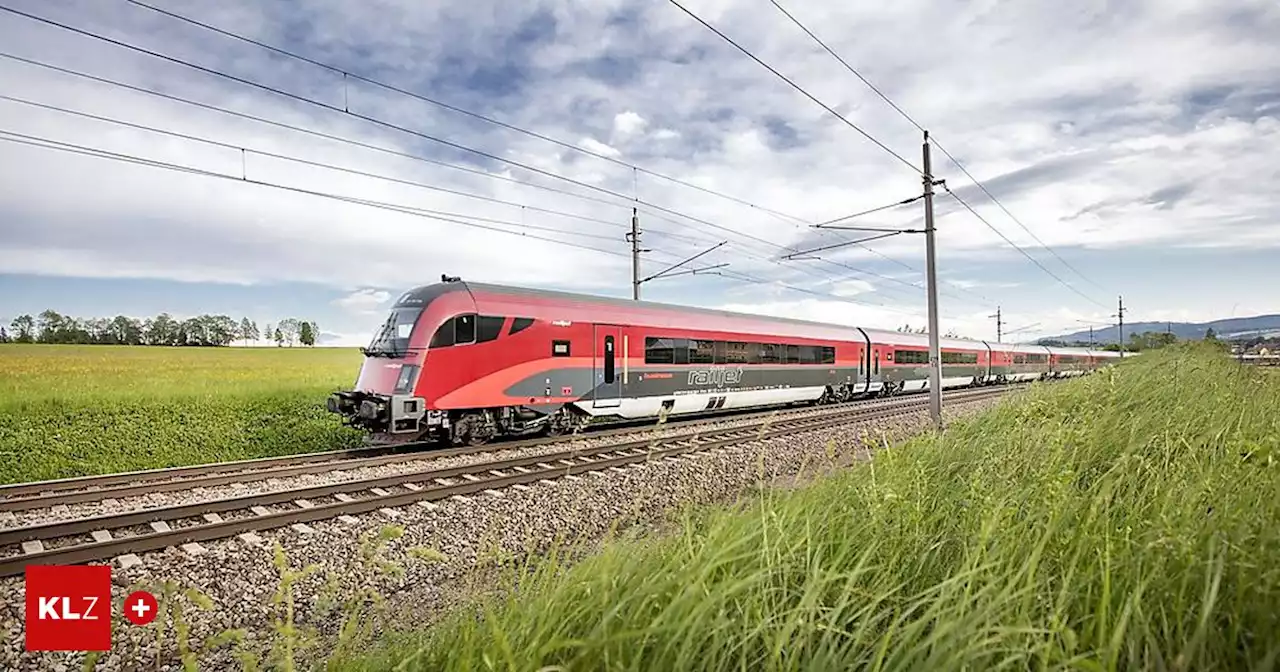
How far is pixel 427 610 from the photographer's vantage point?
488cm

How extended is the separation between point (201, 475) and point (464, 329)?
15.3 feet

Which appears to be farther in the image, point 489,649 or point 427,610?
point 427,610

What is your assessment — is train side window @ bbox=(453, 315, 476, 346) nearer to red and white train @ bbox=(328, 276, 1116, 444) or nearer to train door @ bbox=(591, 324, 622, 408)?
red and white train @ bbox=(328, 276, 1116, 444)

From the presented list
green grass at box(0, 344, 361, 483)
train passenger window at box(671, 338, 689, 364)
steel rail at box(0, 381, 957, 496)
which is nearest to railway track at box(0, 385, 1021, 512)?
steel rail at box(0, 381, 957, 496)

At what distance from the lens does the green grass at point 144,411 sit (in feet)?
40.1

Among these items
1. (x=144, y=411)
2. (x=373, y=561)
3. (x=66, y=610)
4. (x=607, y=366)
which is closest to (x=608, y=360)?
(x=607, y=366)

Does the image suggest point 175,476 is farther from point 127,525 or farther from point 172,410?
point 172,410

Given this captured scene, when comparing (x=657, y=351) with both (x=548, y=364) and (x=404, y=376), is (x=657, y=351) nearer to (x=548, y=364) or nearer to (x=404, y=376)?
(x=548, y=364)

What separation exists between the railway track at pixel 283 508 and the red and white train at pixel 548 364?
2.03 meters

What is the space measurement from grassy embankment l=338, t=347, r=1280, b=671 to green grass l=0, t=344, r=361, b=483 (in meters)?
12.5

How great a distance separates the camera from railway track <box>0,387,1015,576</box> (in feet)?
20.2

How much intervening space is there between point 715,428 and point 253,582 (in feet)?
33.1

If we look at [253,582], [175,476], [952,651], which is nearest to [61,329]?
[175,476]

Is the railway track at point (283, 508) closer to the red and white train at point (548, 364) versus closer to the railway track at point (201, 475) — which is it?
the railway track at point (201, 475)
